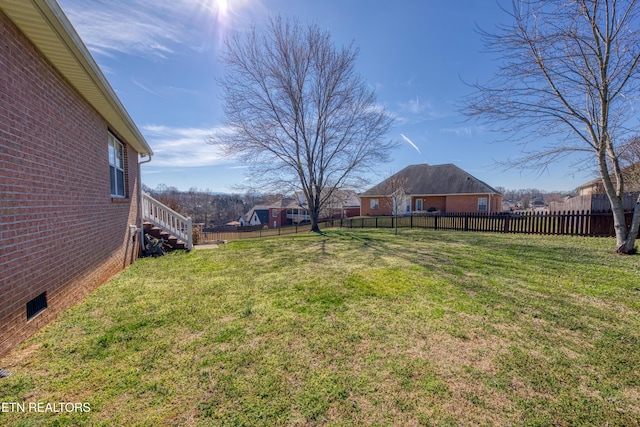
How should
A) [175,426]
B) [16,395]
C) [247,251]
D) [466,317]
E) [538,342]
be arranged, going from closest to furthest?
[175,426], [16,395], [538,342], [466,317], [247,251]

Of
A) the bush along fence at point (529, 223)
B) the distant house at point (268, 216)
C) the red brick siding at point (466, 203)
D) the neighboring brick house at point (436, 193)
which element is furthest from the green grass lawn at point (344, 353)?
the distant house at point (268, 216)

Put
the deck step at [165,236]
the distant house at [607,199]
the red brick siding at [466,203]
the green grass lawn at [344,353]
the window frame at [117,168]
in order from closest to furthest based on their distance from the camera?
the green grass lawn at [344,353] < the window frame at [117,168] < the deck step at [165,236] < the distant house at [607,199] < the red brick siding at [466,203]

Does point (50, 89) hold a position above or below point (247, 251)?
above

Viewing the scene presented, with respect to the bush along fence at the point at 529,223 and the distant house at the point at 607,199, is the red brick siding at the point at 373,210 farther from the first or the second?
the distant house at the point at 607,199

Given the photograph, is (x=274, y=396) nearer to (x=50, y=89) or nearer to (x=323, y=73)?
(x=50, y=89)

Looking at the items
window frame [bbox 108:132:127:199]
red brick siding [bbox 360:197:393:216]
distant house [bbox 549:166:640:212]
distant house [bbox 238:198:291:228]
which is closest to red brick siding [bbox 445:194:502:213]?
red brick siding [bbox 360:197:393:216]

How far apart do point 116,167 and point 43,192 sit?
4.20 meters

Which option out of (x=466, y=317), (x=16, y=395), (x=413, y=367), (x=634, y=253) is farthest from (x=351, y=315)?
(x=634, y=253)

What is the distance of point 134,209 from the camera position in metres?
7.81

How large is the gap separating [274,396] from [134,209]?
793cm

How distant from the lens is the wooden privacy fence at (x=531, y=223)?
400 inches

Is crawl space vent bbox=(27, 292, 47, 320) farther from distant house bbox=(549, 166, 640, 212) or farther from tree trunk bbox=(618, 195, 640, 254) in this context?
distant house bbox=(549, 166, 640, 212)

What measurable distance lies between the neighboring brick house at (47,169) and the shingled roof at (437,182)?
72.0ft

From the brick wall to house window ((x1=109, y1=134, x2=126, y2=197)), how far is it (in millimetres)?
1473
